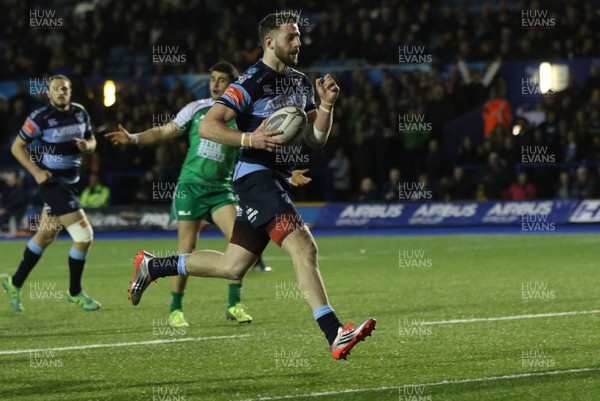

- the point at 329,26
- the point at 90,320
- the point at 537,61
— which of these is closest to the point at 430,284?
the point at 90,320

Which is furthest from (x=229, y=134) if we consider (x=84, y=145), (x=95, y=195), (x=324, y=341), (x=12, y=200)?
(x=12, y=200)

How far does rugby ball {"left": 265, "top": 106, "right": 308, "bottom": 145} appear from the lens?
8.09 metres

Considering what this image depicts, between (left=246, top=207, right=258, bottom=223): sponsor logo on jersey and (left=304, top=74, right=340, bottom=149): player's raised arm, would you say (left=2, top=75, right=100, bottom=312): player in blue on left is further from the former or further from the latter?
(left=246, top=207, right=258, bottom=223): sponsor logo on jersey

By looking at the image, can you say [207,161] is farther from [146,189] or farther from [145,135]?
[146,189]

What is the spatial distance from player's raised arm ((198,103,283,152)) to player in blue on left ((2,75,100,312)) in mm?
4557

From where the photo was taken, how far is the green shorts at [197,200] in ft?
36.8

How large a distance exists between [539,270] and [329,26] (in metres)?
14.1

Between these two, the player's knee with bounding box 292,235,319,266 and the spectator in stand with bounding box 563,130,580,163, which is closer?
the player's knee with bounding box 292,235,319,266

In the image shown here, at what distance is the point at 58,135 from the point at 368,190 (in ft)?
42.9

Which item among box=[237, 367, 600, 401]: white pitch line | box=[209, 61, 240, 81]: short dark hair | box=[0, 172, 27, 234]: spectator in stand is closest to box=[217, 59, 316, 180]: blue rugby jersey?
box=[237, 367, 600, 401]: white pitch line

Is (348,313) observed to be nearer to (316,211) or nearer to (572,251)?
(572,251)

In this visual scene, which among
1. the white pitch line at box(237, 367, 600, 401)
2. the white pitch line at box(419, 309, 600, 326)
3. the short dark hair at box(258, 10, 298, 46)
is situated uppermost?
the short dark hair at box(258, 10, 298, 46)

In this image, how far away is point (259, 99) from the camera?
8320 millimetres

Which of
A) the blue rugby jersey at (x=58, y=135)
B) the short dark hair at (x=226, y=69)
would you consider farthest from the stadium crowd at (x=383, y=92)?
the short dark hair at (x=226, y=69)
